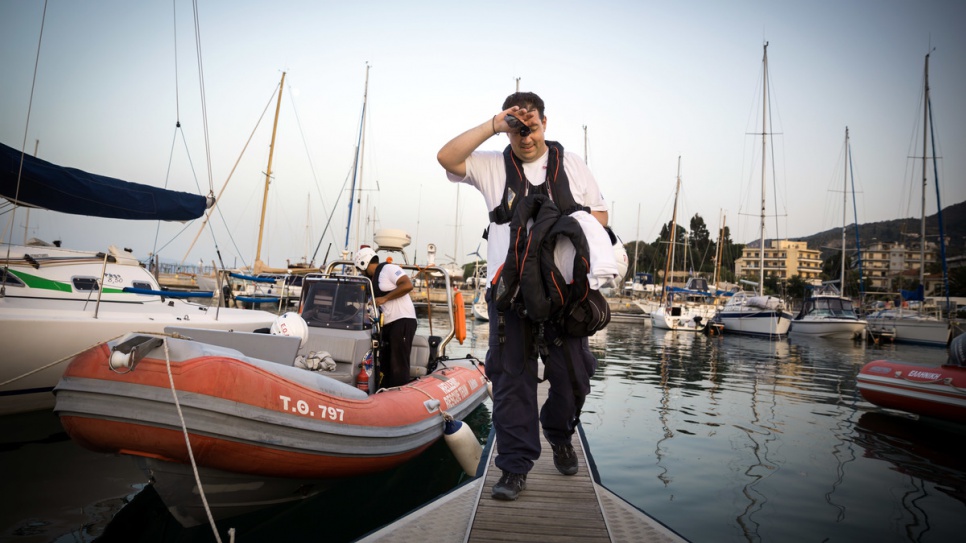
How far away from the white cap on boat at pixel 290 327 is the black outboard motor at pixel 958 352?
7840mm

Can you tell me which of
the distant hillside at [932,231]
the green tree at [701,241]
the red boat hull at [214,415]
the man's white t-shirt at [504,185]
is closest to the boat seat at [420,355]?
the red boat hull at [214,415]

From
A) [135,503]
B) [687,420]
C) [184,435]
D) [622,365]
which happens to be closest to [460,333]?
[687,420]

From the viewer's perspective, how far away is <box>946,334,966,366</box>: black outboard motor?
22.1ft

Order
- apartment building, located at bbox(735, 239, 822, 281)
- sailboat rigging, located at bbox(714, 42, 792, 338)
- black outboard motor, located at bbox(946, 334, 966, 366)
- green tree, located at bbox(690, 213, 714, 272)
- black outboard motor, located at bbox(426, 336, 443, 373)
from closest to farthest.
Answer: black outboard motor, located at bbox(946, 334, 966, 366)
black outboard motor, located at bbox(426, 336, 443, 373)
sailboat rigging, located at bbox(714, 42, 792, 338)
green tree, located at bbox(690, 213, 714, 272)
apartment building, located at bbox(735, 239, 822, 281)

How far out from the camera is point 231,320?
8.33m

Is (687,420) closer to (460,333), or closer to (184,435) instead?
(460,333)

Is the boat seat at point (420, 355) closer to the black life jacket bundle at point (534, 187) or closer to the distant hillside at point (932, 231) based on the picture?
the black life jacket bundle at point (534, 187)

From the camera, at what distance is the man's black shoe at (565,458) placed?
3275 millimetres

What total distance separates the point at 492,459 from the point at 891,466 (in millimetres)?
4626

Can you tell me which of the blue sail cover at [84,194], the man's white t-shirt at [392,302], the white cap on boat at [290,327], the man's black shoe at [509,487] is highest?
the blue sail cover at [84,194]

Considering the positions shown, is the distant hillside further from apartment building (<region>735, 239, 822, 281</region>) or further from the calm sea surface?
the calm sea surface

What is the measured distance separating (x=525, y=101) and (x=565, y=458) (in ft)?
7.00

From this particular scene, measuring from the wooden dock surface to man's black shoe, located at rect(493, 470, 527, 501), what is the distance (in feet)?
0.11

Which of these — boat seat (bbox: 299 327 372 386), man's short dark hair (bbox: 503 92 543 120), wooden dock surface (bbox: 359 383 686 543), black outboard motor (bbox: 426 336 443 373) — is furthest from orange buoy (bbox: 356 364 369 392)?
man's short dark hair (bbox: 503 92 543 120)
